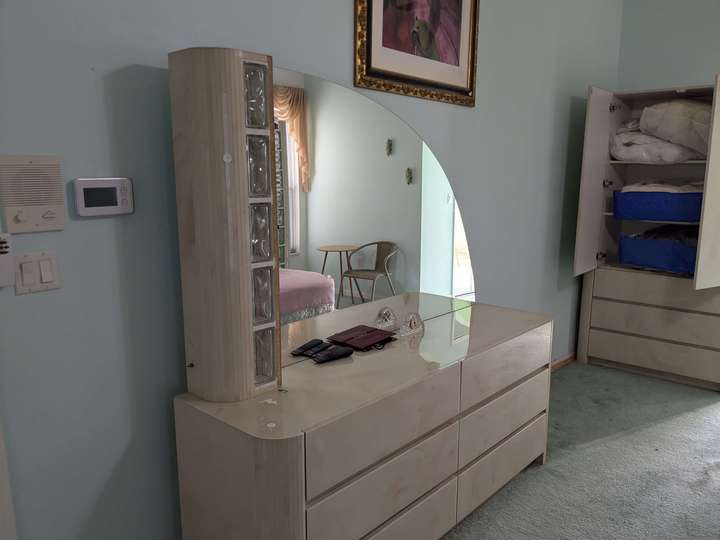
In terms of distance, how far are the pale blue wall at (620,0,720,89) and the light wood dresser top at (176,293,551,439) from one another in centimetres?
238

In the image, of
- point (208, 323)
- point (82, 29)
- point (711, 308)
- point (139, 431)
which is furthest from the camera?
point (711, 308)

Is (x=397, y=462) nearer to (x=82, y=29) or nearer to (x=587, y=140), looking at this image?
(x=82, y=29)

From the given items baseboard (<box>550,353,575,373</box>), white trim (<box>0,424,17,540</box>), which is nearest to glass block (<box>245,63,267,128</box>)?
white trim (<box>0,424,17,540</box>)

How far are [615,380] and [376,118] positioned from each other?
2.44 m

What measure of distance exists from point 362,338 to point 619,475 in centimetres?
137

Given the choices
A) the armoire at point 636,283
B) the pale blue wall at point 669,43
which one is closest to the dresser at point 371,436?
the armoire at point 636,283

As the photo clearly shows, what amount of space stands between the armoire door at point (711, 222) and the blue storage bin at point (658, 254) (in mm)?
153

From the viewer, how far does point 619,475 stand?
243cm

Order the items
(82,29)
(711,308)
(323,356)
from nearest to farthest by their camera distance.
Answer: (82,29) → (323,356) → (711,308)

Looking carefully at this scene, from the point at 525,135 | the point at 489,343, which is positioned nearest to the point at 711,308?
the point at 525,135

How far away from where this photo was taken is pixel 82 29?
4.48ft

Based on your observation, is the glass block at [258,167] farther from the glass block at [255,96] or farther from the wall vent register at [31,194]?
the wall vent register at [31,194]

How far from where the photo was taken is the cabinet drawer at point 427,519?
1.69 meters

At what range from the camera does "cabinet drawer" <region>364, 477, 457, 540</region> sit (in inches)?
66.4
